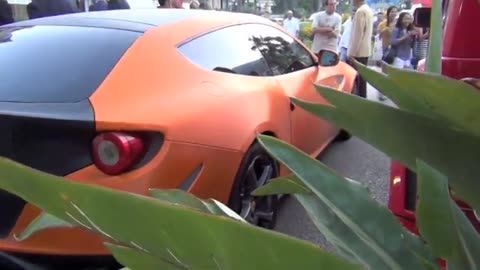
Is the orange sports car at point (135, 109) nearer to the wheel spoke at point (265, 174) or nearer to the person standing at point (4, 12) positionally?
the wheel spoke at point (265, 174)

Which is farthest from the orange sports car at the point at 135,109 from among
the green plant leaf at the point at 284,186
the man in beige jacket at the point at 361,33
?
the man in beige jacket at the point at 361,33

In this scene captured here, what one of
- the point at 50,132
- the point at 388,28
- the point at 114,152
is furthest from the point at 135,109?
the point at 388,28

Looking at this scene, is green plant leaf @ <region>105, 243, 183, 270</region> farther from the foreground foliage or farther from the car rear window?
the car rear window

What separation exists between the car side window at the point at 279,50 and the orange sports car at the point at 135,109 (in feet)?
0.69

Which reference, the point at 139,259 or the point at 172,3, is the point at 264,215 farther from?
the point at 172,3

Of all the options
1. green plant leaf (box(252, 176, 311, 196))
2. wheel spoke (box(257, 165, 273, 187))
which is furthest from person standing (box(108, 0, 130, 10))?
green plant leaf (box(252, 176, 311, 196))

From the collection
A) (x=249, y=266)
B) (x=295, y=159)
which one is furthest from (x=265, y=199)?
(x=249, y=266)

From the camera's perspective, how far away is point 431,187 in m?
0.76

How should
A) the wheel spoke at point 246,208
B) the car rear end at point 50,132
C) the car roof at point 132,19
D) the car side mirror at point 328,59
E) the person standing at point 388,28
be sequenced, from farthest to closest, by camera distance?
the person standing at point 388,28
the car side mirror at point 328,59
the wheel spoke at point 246,208
the car roof at point 132,19
the car rear end at point 50,132

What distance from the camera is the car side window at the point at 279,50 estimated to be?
13.2ft

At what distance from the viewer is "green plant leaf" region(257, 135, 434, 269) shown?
0.82 meters

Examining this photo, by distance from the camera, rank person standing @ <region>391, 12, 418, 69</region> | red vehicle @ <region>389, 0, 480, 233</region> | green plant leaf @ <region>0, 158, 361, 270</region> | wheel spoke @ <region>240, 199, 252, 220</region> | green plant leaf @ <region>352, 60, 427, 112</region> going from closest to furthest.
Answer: green plant leaf @ <region>0, 158, 361, 270</region> < green plant leaf @ <region>352, 60, 427, 112</region> < red vehicle @ <region>389, 0, 480, 233</region> < wheel spoke @ <region>240, 199, 252, 220</region> < person standing @ <region>391, 12, 418, 69</region>

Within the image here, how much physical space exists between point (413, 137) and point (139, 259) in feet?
1.16

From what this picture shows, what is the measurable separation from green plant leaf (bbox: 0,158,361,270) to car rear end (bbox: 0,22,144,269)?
5.77 ft
